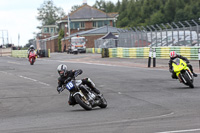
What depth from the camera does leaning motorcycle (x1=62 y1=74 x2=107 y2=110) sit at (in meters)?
10.6

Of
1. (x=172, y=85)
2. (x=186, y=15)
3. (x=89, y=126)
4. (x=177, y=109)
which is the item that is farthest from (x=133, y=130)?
(x=186, y=15)

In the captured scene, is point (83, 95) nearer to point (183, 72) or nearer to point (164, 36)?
point (183, 72)

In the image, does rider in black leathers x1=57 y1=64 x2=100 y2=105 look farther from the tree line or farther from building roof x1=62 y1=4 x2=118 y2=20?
the tree line

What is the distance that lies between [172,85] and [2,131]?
8920 mm

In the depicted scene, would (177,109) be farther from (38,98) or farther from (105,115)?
(38,98)

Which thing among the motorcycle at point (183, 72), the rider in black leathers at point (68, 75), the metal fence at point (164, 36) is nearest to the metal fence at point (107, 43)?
the metal fence at point (164, 36)

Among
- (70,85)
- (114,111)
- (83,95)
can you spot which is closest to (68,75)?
(70,85)

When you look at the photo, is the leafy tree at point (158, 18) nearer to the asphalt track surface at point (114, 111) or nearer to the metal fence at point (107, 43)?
the metal fence at point (107, 43)

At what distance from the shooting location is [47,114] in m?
10.5

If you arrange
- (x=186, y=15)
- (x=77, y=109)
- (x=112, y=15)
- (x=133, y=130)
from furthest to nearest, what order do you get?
1. (x=186, y=15)
2. (x=112, y=15)
3. (x=77, y=109)
4. (x=133, y=130)

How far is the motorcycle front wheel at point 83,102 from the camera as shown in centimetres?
1059

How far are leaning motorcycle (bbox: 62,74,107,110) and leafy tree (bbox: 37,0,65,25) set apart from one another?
141211 millimetres

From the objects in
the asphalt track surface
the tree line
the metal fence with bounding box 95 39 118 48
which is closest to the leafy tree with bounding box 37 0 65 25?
the tree line

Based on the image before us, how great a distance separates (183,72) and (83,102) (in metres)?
4.99
